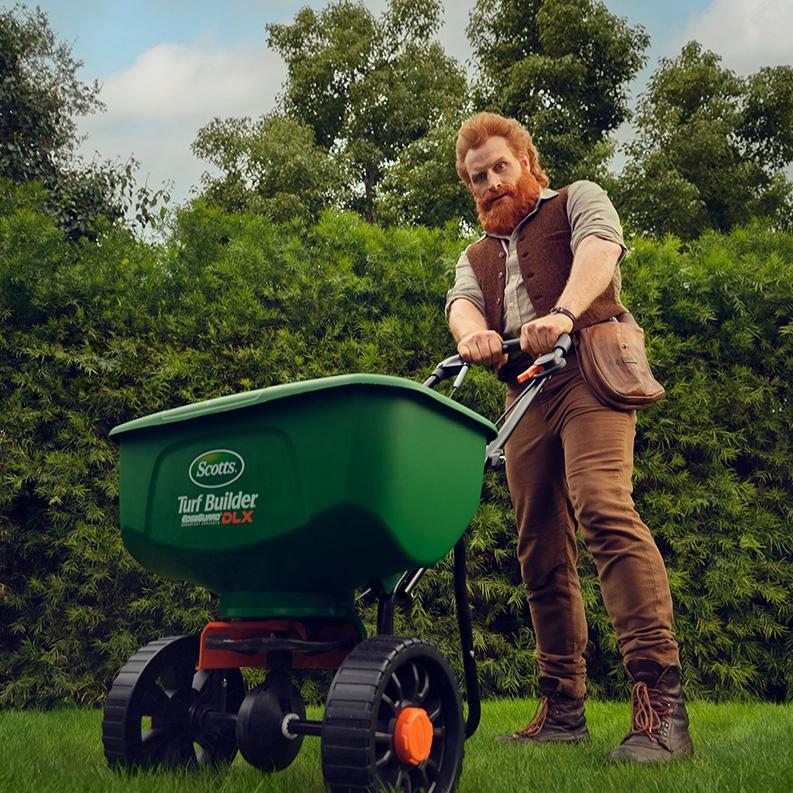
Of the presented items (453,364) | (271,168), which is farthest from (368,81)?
(453,364)

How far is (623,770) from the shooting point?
2295 mm

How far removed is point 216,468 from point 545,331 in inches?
37.3

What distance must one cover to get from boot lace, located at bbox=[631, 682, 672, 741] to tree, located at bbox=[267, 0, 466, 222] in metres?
16.4

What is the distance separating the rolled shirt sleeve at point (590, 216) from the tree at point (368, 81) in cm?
1571

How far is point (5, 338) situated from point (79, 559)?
39.4 inches

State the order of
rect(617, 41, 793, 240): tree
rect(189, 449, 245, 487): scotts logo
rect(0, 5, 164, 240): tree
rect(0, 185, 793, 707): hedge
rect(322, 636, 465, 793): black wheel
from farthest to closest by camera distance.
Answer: rect(617, 41, 793, 240): tree < rect(0, 5, 164, 240): tree < rect(0, 185, 793, 707): hedge < rect(189, 449, 245, 487): scotts logo < rect(322, 636, 465, 793): black wheel

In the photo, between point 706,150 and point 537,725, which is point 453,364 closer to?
point 537,725

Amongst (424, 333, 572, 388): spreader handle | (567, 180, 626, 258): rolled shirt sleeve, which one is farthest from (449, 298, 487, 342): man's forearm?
(567, 180, 626, 258): rolled shirt sleeve

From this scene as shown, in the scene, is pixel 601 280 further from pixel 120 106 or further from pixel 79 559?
pixel 120 106

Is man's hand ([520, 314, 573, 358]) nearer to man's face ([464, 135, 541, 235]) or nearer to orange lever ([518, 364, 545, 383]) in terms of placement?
orange lever ([518, 364, 545, 383])

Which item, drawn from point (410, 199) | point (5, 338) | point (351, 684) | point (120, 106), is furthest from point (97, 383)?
point (410, 199)

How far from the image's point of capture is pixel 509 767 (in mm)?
2447

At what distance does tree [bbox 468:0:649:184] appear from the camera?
1402cm

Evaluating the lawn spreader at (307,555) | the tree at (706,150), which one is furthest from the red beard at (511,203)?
the tree at (706,150)
